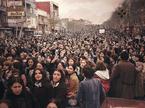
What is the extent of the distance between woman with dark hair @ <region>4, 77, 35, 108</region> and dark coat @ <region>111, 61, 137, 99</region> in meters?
2.03

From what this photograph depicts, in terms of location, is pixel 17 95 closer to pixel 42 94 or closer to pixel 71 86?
pixel 42 94

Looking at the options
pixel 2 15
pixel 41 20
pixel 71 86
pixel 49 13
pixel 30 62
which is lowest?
pixel 71 86

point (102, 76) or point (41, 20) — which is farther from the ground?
point (41, 20)

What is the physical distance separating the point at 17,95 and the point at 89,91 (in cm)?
93

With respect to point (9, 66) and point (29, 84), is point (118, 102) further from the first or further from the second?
point (9, 66)

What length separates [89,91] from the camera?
6.20 m

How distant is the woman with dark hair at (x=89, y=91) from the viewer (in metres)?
6.18

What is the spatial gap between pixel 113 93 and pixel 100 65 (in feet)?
1.75

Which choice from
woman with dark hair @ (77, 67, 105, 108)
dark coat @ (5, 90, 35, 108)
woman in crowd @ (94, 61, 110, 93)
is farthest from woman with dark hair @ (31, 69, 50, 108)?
woman in crowd @ (94, 61, 110, 93)

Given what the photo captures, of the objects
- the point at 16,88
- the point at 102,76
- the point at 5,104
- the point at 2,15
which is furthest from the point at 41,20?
the point at 5,104

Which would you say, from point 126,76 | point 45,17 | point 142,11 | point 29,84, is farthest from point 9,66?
point 45,17

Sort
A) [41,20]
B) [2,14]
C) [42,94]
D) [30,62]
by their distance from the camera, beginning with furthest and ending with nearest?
[41,20] → [2,14] → [30,62] → [42,94]

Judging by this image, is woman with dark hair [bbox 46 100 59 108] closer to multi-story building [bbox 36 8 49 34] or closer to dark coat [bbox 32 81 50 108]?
dark coat [bbox 32 81 50 108]

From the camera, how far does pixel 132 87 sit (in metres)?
7.81
